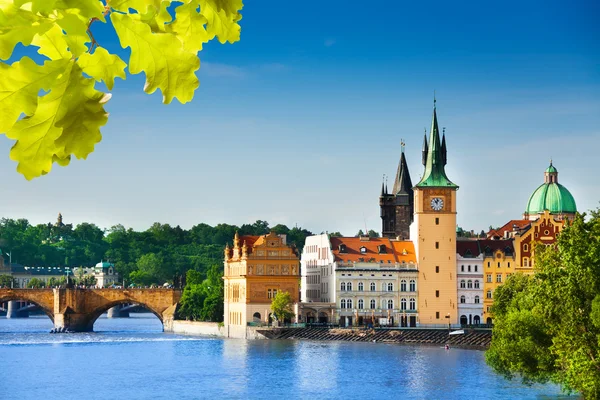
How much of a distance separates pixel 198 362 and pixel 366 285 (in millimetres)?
29281

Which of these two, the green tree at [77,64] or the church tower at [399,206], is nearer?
the green tree at [77,64]

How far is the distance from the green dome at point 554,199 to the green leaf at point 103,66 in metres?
117

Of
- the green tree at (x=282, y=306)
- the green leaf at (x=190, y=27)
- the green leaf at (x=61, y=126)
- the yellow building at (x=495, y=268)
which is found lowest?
the green leaf at (x=61, y=126)

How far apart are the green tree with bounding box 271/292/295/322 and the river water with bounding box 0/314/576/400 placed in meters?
3.82

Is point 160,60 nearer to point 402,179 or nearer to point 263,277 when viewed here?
point 263,277

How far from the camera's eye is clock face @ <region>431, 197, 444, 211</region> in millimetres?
109125

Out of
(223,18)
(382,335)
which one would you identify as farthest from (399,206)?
(223,18)

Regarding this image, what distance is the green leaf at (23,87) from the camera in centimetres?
369

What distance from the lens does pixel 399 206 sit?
131500mm

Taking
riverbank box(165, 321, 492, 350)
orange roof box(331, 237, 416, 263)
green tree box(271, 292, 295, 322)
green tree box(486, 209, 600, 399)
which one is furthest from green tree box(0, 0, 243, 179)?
orange roof box(331, 237, 416, 263)

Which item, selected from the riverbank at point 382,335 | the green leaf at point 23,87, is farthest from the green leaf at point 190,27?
the riverbank at point 382,335

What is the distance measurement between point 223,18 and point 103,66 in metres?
0.47

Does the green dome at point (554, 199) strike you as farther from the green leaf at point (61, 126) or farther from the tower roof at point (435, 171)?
the green leaf at point (61, 126)

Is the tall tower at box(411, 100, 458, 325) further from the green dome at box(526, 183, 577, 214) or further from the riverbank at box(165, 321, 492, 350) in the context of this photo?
the green dome at box(526, 183, 577, 214)
